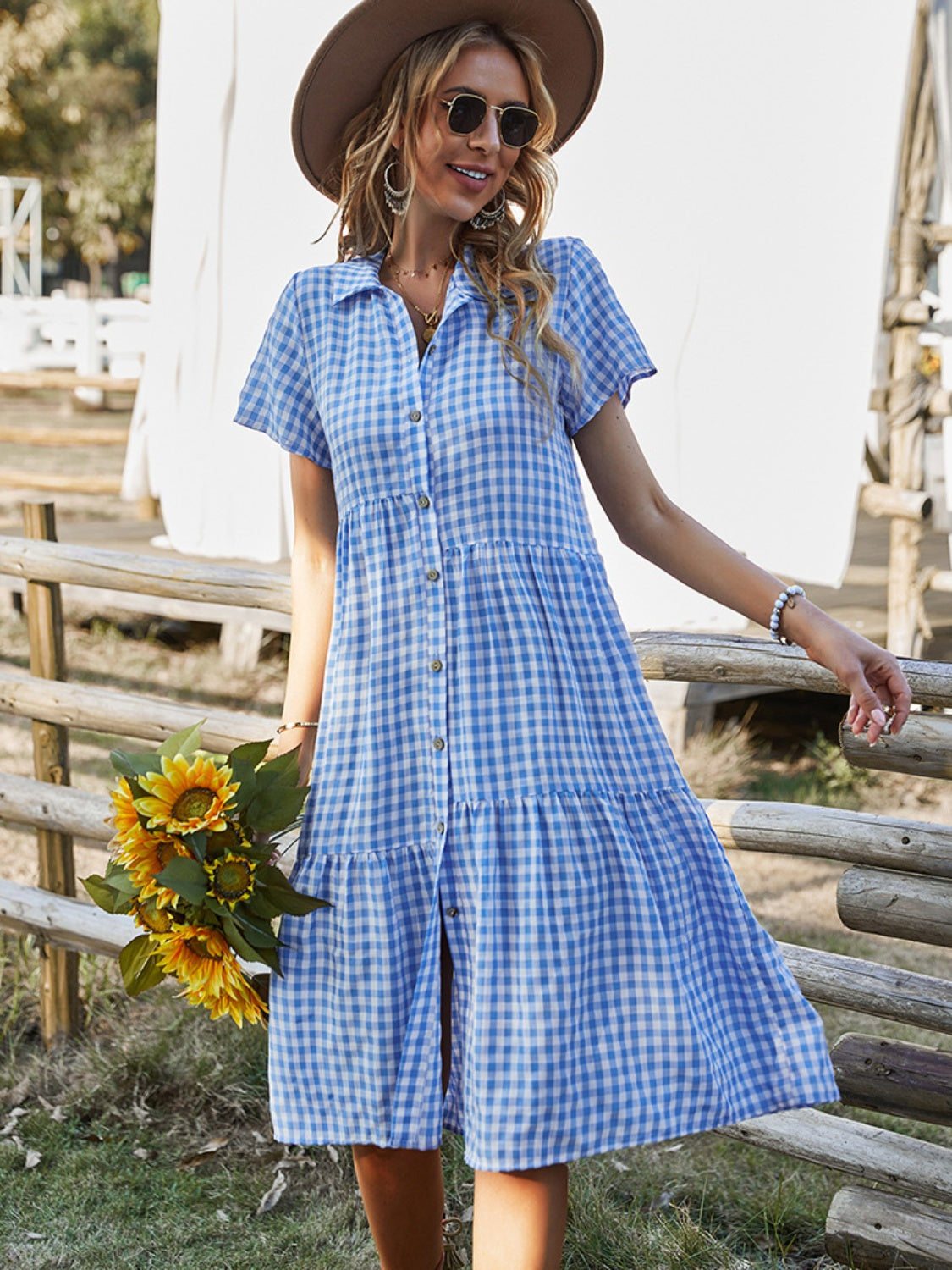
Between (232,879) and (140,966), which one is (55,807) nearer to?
(140,966)

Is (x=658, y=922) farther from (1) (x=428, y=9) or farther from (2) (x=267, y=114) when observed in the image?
(2) (x=267, y=114)

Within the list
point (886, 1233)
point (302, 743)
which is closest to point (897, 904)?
point (886, 1233)

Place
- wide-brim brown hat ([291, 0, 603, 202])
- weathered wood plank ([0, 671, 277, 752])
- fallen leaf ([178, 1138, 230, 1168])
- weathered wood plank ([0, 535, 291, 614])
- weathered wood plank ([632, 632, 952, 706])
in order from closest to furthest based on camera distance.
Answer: wide-brim brown hat ([291, 0, 603, 202]), weathered wood plank ([632, 632, 952, 706]), fallen leaf ([178, 1138, 230, 1168]), weathered wood plank ([0, 535, 291, 614]), weathered wood plank ([0, 671, 277, 752])

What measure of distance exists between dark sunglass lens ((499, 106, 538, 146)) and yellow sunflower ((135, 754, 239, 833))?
1.01 meters

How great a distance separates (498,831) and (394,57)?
1.20 meters

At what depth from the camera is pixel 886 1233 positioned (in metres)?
2.79

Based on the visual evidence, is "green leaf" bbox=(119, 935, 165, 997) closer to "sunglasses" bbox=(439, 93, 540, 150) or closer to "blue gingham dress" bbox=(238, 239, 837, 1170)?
"blue gingham dress" bbox=(238, 239, 837, 1170)

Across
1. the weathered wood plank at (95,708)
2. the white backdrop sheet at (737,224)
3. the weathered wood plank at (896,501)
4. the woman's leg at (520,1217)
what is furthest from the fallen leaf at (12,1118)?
the weathered wood plank at (896,501)

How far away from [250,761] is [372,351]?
636mm

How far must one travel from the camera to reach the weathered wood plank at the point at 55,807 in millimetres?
3875

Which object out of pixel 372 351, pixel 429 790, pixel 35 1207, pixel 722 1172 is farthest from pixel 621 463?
pixel 35 1207

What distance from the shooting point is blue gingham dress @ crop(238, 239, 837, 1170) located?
2.01m

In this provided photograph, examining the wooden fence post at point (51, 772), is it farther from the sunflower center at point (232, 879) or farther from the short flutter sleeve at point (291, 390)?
the sunflower center at point (232, 879)

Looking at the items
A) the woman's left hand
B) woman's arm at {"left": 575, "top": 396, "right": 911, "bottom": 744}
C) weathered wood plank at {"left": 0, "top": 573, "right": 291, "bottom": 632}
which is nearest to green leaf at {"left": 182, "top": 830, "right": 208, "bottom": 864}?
woman's arm at {"left": 575, "top": 396, "right": 911, "bottom": 744}
